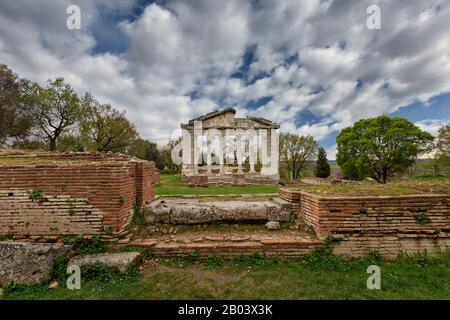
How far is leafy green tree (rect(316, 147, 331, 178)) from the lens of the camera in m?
Answer: 34.3

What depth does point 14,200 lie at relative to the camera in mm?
4578

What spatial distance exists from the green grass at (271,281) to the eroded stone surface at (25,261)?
0.21 m

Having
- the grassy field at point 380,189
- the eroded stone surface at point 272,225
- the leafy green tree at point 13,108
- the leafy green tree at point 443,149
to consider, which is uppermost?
the leafy green tree at point 13,108

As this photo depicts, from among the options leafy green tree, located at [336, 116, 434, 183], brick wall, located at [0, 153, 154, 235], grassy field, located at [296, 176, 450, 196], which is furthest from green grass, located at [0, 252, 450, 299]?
leafy green tree, located at [336, 116, 434, 183]

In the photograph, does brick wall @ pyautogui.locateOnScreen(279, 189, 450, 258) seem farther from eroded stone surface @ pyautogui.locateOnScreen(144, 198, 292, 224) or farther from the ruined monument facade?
the ruined monument facade

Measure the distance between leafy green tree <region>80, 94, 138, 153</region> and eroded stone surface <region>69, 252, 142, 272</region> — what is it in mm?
25573

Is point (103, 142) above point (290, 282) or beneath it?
above

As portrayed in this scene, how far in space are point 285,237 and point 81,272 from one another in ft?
13.4

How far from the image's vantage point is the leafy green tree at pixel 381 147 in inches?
838

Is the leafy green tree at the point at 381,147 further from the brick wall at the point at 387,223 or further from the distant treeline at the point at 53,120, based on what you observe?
the distant treeline at the point at 53,120

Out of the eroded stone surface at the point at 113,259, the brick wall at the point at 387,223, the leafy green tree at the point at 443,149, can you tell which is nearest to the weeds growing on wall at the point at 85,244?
the eroded stone surface at the point at 113,259
